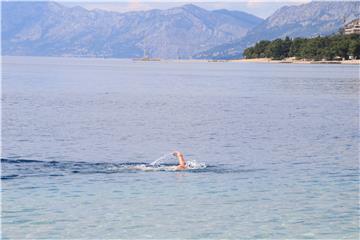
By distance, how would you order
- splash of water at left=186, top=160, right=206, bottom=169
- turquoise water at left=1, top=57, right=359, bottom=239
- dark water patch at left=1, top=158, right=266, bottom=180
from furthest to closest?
1. splash of water at left=186, top=160, right=206, bottom=169
2. dark water patch at left=1, top=158, right=266, bottom=180
3. turquoise water at left=1, top=57, right=359, bottom=239

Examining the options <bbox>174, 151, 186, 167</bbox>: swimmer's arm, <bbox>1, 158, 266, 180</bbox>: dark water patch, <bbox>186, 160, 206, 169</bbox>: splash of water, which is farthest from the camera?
<bbox>186, 160, 206, 169</bbox>: splash of water

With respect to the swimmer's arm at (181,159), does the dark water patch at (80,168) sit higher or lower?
lower

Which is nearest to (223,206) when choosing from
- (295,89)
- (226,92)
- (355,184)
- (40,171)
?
(355,184)

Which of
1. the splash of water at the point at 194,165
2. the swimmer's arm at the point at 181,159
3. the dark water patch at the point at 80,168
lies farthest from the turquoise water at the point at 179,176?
the swimmer's arm at the point at 181,159

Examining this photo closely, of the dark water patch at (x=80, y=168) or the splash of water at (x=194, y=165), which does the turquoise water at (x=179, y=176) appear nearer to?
the dark water patch at (x=80, y=168)

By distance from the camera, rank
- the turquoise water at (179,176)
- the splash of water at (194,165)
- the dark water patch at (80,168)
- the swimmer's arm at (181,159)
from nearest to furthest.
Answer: the turquoise water at (179,176), the dark water patch at (80,168), the swimmer's arm at (181,159), the splash of water at (194,165)

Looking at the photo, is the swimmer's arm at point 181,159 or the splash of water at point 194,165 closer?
the swimmer's arm at point 181,159

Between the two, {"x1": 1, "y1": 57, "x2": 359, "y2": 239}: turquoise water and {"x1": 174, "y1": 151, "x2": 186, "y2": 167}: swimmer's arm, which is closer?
{"x1": 1, "y1": 57, "x2": 359, "y2": 239}: turquoise water

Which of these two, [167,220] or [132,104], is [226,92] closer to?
[132,104]

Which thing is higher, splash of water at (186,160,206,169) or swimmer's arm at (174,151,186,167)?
swimmer's arm at (174,151,186,167)

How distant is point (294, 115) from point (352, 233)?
43.5 metres

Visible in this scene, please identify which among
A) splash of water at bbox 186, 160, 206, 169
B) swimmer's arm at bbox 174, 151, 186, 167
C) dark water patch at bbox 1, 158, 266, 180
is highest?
swimmer's arm at bbox 174, 151, 186, 167

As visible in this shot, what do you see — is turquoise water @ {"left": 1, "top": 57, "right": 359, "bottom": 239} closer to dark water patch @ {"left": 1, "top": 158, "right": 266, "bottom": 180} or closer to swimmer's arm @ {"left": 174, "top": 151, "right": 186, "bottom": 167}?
dark water patch @ {"left": 1, "top": 158, "right": 266, "bottom": 180}

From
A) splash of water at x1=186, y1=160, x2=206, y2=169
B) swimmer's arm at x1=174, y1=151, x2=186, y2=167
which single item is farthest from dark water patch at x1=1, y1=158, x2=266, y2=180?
swimmer's arm at x1=174, y1=151, x2=186, y2=167
